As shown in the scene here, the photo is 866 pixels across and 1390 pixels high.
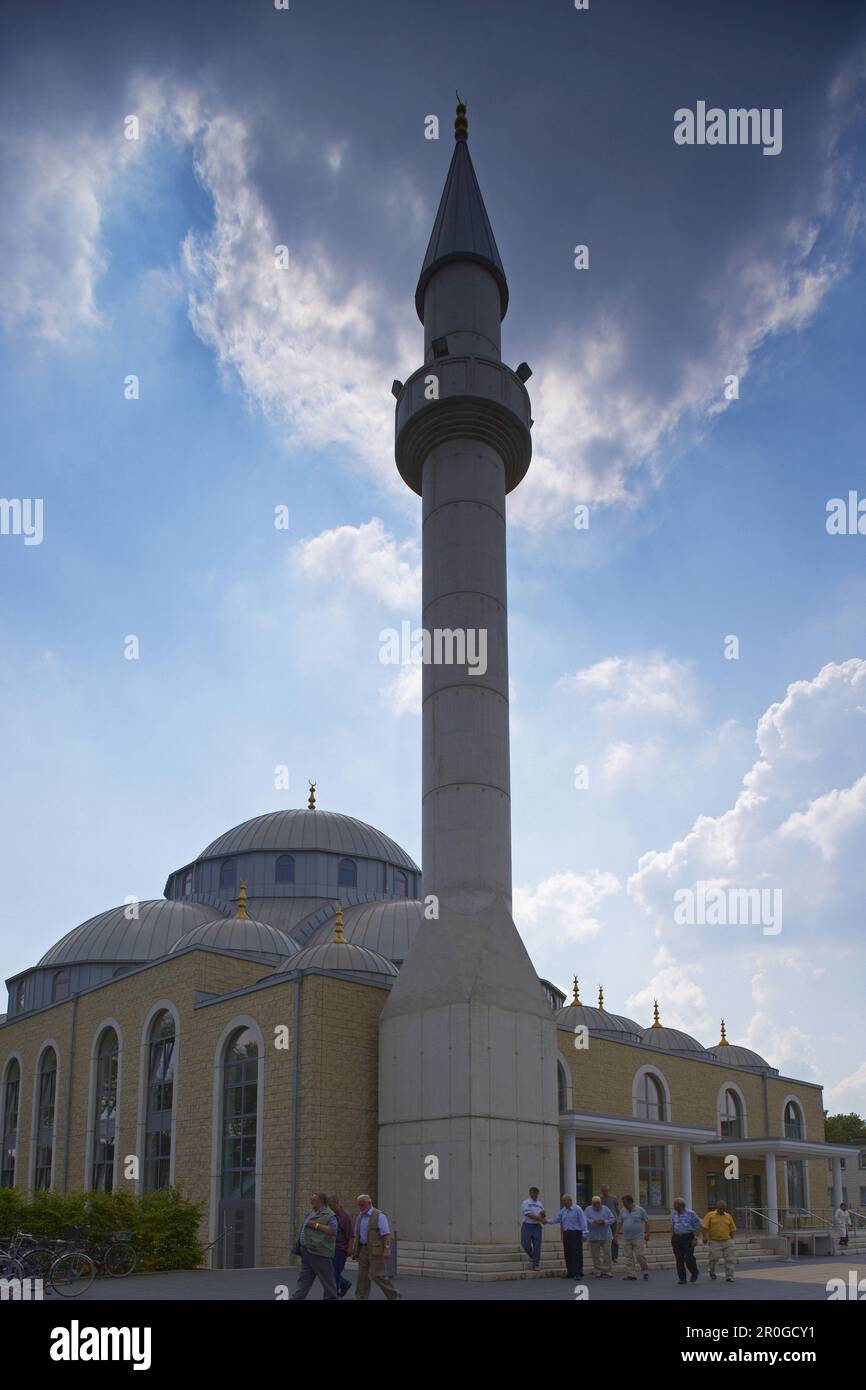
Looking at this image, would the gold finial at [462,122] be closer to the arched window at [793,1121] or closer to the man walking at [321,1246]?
the man walking at [321,1246]

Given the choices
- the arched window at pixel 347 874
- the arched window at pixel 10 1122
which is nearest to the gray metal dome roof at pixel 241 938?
the arched window at pixel 10 1122

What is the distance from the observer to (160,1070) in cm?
3023

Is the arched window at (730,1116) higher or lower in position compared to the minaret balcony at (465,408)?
lower

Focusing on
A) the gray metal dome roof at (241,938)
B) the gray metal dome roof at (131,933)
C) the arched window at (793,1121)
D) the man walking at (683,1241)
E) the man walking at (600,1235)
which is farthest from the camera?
the arched window at (793,1121)

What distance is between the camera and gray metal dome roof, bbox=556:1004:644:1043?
44094 mm

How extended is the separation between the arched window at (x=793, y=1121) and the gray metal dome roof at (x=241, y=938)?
75.8ft

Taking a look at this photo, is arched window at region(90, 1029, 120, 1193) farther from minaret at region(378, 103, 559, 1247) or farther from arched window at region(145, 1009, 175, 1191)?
minaret at region(378, 103, 559, 1247)

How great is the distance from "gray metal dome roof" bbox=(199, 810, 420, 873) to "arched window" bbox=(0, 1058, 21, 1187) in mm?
10398

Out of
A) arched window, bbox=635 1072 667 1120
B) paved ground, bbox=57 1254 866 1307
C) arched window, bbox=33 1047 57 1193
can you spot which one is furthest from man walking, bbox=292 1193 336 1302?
arched window, bbox=635 1072 667 1120

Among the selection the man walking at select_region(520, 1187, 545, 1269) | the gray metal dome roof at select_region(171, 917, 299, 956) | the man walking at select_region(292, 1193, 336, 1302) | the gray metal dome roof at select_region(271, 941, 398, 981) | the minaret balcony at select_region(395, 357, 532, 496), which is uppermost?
the minaret balcony at select_region(395, 357, 532, 496)

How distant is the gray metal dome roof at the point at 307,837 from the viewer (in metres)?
44.5
